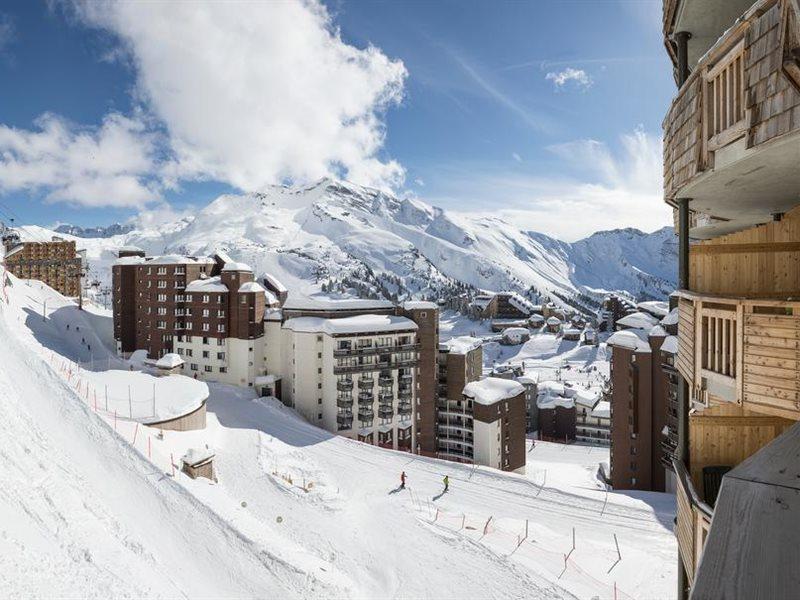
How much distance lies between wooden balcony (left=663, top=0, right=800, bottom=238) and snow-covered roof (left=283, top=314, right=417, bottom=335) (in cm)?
4340

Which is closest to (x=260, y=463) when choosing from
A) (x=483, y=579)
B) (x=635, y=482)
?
(x=483, y=579)

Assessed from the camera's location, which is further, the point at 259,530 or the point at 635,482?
the point at 635,482

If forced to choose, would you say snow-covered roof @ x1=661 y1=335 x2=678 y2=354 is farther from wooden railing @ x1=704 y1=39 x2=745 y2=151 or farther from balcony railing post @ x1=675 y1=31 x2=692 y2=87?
wooden railing @ x1=704 y1=39 x2=745 y2=151

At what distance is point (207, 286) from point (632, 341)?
53.7m

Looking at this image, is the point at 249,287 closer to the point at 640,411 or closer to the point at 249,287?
the point at 249,287

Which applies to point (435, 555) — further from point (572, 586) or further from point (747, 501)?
point (747, 501)

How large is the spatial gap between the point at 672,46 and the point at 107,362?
66.4m

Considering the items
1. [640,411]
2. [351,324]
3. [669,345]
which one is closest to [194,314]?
[351,324]

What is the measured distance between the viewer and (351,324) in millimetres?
51719

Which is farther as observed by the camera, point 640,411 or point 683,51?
point 640,411

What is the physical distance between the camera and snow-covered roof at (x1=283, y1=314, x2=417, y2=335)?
5100 centimetres

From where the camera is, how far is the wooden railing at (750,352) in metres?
6.22

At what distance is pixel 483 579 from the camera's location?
76.3 feet

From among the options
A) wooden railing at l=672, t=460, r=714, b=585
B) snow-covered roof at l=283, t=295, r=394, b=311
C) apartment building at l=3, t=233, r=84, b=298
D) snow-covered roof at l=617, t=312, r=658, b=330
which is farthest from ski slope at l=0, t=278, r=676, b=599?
apartment building at l=3, t=233, r=84, b=298
